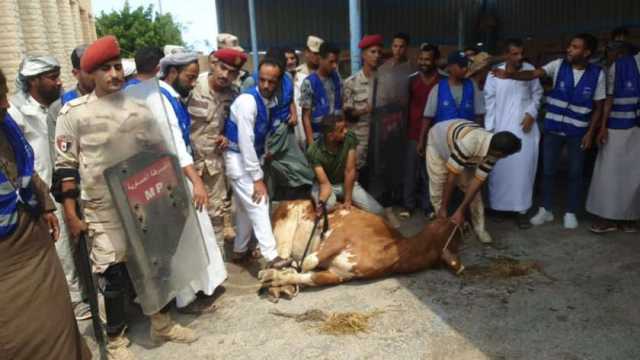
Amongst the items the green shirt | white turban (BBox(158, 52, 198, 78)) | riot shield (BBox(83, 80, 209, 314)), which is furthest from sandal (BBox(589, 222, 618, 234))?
white turban (BBox(158, 52, 198, 78))

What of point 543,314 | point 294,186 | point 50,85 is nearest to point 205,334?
point 294,186

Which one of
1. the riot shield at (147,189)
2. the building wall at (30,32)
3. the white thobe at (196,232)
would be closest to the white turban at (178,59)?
the white thobe at (196,232)

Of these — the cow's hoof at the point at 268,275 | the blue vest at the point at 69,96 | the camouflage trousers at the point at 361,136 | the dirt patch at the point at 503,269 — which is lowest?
the dirt patch at the point at 503,269

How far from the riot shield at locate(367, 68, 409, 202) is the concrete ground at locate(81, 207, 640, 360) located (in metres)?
1.53

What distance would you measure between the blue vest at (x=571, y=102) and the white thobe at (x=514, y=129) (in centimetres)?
18

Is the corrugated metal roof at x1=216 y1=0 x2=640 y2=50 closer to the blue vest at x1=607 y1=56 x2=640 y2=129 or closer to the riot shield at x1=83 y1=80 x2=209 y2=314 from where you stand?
the blue vest at x1=607 y1=56 x2=640 y2=129

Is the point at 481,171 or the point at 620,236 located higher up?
the point at 481,171

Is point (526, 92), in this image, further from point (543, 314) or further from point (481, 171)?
point (543, 314)

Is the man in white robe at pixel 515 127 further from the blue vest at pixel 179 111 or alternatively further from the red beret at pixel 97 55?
the red beret at pixel 97 55

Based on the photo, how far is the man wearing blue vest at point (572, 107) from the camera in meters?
4.86

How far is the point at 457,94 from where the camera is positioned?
16.8ft

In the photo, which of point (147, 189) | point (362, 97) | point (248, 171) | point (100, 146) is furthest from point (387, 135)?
point (100, 146)

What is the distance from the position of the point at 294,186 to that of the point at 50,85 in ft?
6.75

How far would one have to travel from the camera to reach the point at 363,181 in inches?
229
